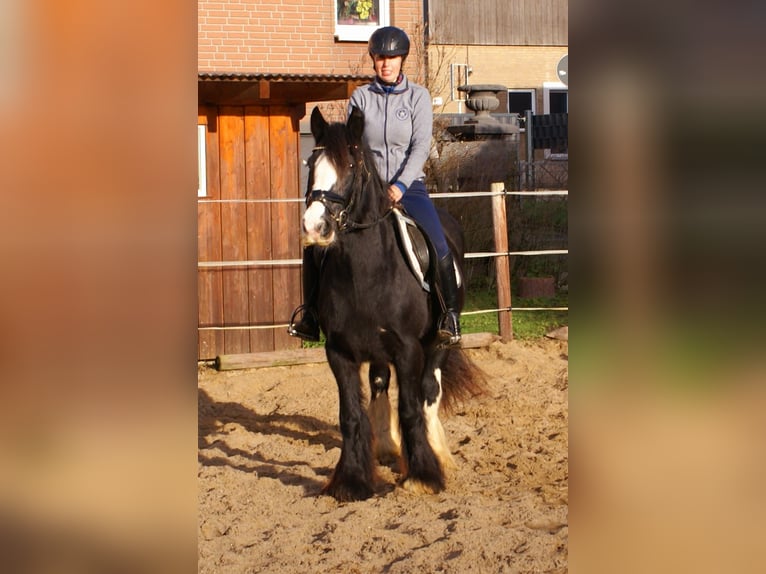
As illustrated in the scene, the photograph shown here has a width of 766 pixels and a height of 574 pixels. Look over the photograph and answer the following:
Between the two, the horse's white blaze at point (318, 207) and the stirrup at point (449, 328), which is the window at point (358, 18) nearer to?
the stirrup at point (449, 328)

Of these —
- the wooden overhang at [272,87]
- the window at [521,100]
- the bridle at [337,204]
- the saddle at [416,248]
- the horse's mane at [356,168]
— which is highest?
the window at [521,100]

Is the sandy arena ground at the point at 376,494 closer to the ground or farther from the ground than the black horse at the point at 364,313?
closer to the ground

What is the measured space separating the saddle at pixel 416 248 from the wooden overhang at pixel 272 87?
3.15 meters

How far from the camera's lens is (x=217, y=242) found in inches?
353

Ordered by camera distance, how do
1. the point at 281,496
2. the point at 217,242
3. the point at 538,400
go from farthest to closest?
the point at 217,242 → the point at 538,400 → the point at 281,496

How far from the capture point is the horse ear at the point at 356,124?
4691 mm

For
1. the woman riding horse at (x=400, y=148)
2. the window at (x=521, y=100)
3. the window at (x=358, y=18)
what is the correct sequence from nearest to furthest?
the woman riding horse at (x=400, y=148)
the window at (x=358, y=18)
the window at (x=521, y=100)

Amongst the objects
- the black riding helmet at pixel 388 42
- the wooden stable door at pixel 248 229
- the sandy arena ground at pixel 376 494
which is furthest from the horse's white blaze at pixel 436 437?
the wooden stable door at pixel 248 229

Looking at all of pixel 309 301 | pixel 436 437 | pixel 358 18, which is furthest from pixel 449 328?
pixel 358 18
